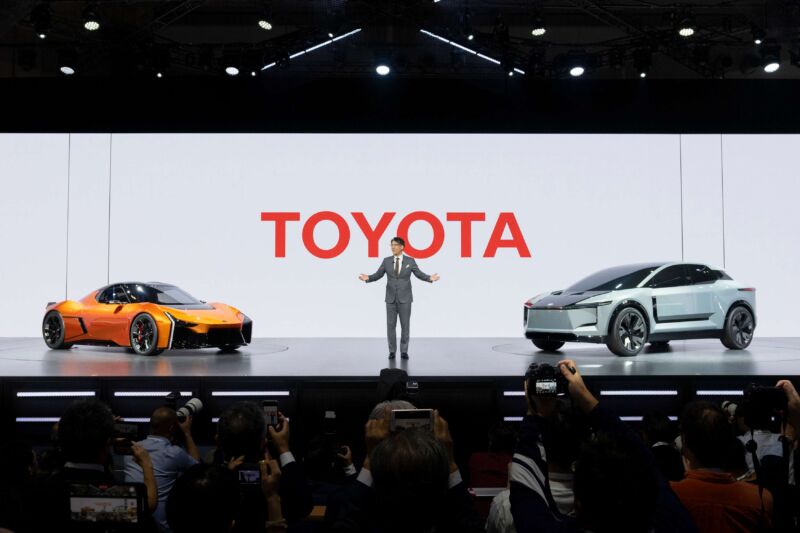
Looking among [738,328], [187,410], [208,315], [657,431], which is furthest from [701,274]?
[187,410]

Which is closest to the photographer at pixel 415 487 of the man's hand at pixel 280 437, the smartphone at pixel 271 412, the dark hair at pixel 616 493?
the dark hair at pixel 616 493

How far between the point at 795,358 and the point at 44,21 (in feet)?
28.8

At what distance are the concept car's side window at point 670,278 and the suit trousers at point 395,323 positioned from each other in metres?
2.67

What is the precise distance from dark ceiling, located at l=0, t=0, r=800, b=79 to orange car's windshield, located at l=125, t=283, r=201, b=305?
278cm

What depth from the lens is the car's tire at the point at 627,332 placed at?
770 cm

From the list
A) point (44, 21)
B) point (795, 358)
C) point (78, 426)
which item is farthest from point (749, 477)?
point (44, 21)

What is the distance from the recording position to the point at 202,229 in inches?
381

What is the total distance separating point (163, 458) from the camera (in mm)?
2859

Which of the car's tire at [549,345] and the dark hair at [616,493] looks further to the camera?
the car's tire at [549,345]

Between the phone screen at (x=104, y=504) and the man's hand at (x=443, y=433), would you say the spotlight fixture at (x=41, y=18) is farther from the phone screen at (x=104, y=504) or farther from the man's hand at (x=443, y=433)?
the man's hand at (x=443, y=433)

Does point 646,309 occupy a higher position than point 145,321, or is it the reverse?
point 646,309

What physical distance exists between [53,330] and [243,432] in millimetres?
7522

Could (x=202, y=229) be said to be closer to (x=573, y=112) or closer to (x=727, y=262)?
(x=573, y=112)

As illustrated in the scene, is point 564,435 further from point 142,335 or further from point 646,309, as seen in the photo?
point 142,335
